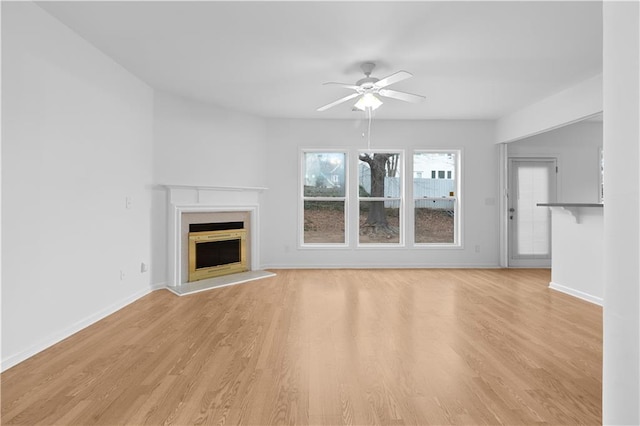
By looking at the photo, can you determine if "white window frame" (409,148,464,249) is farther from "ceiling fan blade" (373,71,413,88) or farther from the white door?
"ceiling fan blade" (373,71,413,88)

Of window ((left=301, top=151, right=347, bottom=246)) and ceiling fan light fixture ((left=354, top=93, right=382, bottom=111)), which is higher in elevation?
ceiling fan light fixture ((left=354, top=93, right=382, bottom=111))

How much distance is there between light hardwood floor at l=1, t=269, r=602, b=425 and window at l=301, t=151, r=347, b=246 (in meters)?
2.28

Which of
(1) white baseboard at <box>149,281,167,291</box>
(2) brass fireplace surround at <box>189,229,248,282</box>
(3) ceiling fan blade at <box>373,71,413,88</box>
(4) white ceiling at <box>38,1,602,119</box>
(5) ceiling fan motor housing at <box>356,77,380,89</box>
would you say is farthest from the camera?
(2) brass fireplace surround at <box>189,229,248,282</box>

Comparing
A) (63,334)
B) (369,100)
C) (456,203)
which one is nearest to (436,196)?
(456,203)

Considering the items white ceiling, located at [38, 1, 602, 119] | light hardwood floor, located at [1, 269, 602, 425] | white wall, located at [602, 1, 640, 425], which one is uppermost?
white ceiling, located at [38, 1, 602, 119]

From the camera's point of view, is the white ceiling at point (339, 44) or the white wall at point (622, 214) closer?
the white wall at point (622, 214)

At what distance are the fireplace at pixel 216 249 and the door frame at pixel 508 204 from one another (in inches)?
179

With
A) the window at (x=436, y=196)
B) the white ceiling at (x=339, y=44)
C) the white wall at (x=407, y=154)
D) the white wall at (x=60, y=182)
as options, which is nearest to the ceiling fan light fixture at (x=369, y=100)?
the white ceiling at (x=339, y=44)

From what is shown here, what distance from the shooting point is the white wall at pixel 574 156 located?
5.60 meters

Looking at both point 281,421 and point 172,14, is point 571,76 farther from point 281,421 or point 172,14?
point 281,421

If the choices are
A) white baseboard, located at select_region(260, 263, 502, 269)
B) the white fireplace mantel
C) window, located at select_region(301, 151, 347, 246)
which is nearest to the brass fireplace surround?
the white fireplace mantel

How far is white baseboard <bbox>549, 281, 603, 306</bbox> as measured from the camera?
3.54 metres

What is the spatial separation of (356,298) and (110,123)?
3314 mm

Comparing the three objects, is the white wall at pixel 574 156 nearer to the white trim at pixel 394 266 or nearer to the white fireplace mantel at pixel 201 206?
the white trim at pixel 394 266
